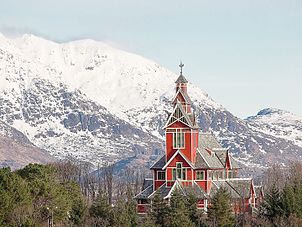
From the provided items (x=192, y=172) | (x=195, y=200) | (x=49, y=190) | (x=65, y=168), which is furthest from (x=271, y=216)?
(x=65, y=168)

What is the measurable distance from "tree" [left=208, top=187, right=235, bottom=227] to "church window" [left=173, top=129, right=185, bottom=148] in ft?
52.3

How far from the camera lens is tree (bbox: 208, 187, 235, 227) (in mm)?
98262

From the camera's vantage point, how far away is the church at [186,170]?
11388 cm

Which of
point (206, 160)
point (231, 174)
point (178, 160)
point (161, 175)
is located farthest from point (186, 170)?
point (231, 174)

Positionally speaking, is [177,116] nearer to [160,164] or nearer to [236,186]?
[160,164]

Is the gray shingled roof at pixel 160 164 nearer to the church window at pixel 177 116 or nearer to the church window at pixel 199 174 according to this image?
the church window at pixel 199 174

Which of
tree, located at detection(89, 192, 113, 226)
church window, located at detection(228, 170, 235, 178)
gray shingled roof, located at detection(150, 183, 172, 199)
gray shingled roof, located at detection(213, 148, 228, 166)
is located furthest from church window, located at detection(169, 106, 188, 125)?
tree, located at detection(89, 192, 113, 226)

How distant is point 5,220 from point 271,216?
30084 millimetres

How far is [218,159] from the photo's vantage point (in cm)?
12000

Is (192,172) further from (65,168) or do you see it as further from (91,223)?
(65,168)

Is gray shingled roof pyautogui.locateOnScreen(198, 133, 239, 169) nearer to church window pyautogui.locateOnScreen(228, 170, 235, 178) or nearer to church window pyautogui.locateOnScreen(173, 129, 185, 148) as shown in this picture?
church window pyautogui.locateOnScreen(228, 170, 235, 178)

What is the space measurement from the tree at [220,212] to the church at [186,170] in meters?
11.7

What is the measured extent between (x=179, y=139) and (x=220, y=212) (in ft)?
61.5

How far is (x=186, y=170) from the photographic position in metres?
115
